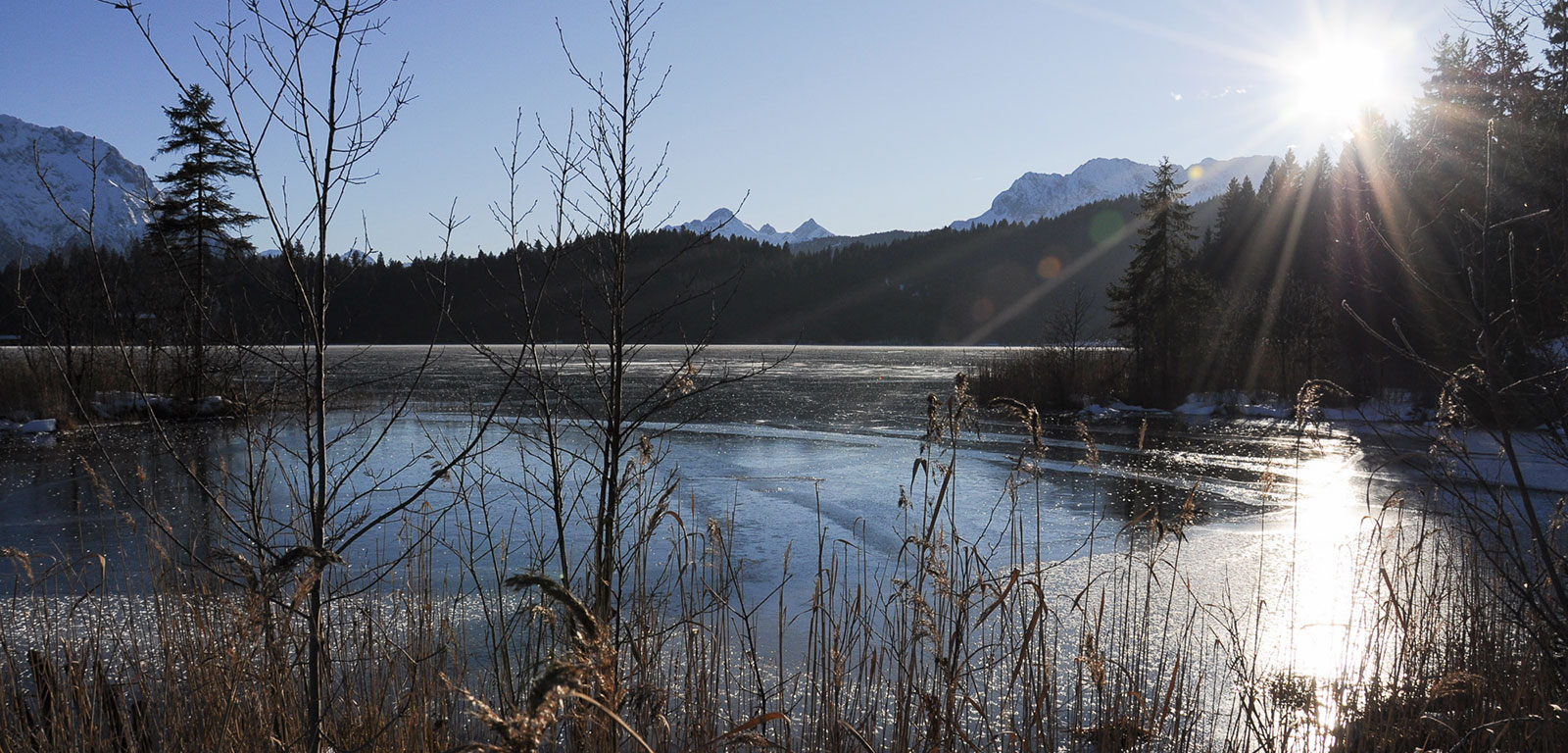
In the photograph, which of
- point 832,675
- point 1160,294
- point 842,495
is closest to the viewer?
point 832,675

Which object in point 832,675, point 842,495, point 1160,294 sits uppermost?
point 1160,294

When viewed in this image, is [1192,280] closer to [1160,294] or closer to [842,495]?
[1160,294]

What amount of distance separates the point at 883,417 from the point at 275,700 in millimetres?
17110

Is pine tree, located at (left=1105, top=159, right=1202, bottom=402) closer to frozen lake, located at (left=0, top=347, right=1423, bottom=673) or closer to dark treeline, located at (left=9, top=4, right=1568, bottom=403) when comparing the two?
dark treeline, located at (left=9, top=4, right=1568, bottom=403)

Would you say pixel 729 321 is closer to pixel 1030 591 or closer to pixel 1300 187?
pixel 1300 187

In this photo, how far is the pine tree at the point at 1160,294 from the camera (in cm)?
2681

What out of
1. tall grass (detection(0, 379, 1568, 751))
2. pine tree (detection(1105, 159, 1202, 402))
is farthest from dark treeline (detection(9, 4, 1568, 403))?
tall grass (detection(0, 379, 1568, 751))

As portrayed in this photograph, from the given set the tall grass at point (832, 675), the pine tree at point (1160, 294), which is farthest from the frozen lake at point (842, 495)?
the pine tree at point (1160, 294)

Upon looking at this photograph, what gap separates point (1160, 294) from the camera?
1089 inches

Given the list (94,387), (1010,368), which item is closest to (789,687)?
(94,387)

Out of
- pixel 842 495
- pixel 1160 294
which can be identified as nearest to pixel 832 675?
pixel 842 495

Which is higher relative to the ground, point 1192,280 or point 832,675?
point 1192,280

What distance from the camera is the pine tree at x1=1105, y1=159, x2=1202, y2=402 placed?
2681cm

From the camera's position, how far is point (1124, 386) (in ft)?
88.2
